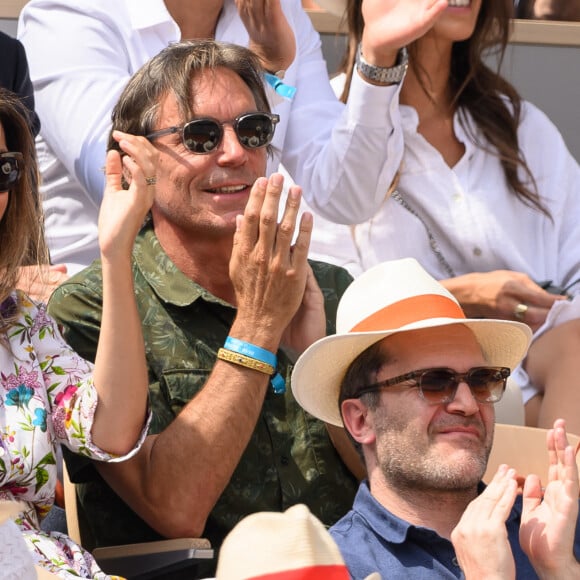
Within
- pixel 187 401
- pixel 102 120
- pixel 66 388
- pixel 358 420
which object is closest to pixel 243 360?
pixel 187 401

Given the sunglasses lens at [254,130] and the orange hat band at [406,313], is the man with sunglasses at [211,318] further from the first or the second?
the orange hat band at [406,313]

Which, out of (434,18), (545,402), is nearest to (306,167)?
(434,18)

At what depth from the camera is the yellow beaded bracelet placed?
9.51 ft

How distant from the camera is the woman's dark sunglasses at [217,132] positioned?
3.13 metres

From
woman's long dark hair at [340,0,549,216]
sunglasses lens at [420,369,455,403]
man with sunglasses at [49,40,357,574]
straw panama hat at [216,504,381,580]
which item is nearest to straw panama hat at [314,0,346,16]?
woman's long dark hair at [340,0,549,216]

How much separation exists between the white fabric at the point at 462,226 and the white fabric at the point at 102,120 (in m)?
0.24

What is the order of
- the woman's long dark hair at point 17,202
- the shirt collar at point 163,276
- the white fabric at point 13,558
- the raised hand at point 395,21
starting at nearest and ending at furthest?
the white fabric at point 13,558
the woman's long dark hair at point 17,202
the shirt collar at point 163,276
the raised hand at point 395,21

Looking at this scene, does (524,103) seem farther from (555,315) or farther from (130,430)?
(130,430)

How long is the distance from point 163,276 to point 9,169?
23.3 inches

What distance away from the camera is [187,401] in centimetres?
298

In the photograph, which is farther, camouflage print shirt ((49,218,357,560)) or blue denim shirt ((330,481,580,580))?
camouflage print shirt ((49,218,357,560))

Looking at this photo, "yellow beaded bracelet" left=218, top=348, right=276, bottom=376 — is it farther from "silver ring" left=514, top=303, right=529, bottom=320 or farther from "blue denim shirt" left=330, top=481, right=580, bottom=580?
"silver ring" left=514, top=303, right=529, bottom=320

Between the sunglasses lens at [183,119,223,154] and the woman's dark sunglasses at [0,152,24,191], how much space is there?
547 mm

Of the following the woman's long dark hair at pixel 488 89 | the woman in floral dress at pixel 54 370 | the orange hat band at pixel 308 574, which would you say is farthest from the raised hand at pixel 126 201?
the woman's long dark hair at pixel 488 89
